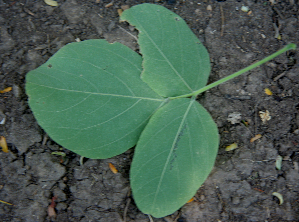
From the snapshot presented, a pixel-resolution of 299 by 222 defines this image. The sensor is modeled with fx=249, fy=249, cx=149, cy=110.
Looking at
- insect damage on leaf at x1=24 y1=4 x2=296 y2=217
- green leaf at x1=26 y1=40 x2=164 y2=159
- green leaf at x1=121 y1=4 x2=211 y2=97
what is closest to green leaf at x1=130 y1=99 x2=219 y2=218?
insect damage on leaf at x1=24 y1=4 x2=296 y2=217

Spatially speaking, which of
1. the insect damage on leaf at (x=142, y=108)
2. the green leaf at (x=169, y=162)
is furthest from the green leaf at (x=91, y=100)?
the green leaf at (x=169, y=162)

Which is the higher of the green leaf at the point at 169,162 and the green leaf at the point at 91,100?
the green leaf at the point at 91,100

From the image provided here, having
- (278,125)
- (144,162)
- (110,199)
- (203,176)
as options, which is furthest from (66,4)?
(278,125)

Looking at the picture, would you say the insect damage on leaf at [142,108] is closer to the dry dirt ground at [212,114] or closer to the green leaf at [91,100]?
the green leaf at [91,100]

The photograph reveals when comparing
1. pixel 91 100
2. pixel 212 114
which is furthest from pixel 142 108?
pixel 212 114

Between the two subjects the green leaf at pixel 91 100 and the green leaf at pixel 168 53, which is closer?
the green leaf at pixel 91 100

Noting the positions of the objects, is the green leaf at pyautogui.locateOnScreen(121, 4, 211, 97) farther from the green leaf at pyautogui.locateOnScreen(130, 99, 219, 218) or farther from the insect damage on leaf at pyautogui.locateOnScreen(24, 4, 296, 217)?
the green leaf at pyautogui.locateOnScreen(130, 99, 219, 218)

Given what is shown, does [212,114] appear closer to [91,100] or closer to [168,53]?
[168,53]

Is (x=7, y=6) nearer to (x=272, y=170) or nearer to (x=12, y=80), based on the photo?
(x=12, y=80)
